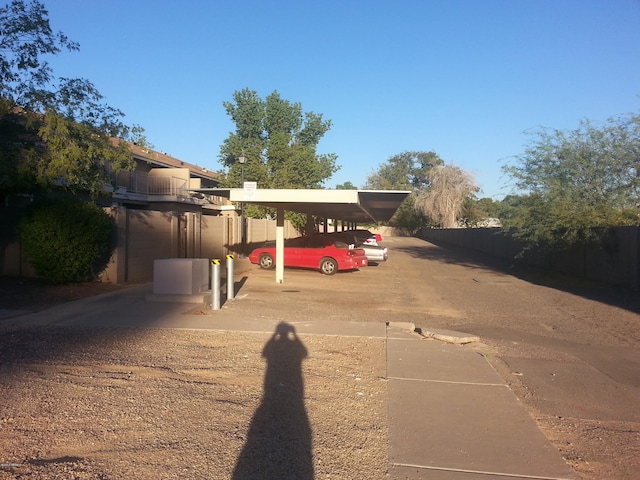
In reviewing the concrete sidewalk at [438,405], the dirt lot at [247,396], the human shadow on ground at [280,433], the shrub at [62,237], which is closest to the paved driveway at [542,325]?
the dirt lot at [247,396]

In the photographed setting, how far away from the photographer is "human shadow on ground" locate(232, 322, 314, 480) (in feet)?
15.2

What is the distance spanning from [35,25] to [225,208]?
2749 cm

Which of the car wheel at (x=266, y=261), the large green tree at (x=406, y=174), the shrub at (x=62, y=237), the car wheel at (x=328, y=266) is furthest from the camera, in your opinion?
the large green tree at (x=406, y=174)

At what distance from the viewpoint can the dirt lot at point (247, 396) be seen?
480cm

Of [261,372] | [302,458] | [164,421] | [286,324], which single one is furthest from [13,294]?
[302,458]

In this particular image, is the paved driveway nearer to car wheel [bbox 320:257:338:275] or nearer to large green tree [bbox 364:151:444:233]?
car wheel [bbox 320:257:338:275]

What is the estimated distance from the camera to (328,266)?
22.9m

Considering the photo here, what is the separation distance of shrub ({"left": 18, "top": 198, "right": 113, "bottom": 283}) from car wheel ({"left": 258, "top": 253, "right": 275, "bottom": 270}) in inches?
346

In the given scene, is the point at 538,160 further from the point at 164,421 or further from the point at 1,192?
the point at 164,421

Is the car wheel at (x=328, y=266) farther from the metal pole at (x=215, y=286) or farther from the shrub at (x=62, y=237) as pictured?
the metal pole at (x=215, y=286)

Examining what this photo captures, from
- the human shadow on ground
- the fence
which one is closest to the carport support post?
the fence

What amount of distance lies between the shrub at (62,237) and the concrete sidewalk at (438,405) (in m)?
3.53

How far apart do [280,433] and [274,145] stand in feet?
116

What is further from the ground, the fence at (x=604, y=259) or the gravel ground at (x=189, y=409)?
the fence at (x=604, y=259)
